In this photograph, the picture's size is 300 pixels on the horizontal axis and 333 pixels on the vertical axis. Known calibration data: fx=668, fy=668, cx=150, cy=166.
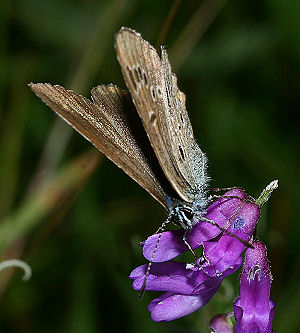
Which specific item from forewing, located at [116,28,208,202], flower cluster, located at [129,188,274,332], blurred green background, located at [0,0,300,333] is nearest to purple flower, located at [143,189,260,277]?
flower cluster, located at [129,188,274,332]

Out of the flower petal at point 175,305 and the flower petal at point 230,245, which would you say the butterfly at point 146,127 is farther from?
the flower petal at point 175,305

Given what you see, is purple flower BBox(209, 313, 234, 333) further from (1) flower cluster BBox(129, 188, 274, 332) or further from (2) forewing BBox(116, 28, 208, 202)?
(2) forewing BBox(116, 28, 208, 202)

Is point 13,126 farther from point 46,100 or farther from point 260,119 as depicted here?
point 46,100

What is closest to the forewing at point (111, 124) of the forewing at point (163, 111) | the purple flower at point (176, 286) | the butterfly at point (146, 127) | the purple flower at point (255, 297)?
the butterfly at point (146, 127)

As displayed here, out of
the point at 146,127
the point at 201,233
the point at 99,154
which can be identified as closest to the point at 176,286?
the point at 201,233

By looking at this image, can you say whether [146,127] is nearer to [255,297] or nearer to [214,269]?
[214,269]

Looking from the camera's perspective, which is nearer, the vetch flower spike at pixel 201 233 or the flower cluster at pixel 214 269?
the flower cluster at pixel 214 269

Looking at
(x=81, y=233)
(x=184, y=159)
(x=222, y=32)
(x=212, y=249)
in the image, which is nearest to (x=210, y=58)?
(x=222, y=32)
